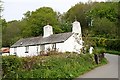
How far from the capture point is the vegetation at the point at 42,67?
15.5 meters

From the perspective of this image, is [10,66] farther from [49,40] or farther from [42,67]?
[49,40]

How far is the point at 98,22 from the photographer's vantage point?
60.2 metres

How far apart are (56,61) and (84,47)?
598 inches

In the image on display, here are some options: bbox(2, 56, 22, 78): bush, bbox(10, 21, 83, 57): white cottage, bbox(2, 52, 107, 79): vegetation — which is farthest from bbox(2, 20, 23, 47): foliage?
bbox(2, 56, 22, 78): bush

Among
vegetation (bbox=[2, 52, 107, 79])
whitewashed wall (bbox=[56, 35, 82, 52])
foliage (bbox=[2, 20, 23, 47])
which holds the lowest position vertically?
vegetation (bbox=[2, 52, 107, 79])

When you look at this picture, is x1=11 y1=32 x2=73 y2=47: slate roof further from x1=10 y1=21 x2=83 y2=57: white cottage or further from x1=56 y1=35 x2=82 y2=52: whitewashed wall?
x1=56 y1=35 x2=82 y2=52: whitewashed wall

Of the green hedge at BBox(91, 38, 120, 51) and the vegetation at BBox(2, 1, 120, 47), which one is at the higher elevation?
the vegetation at BBox(2, 1, 120, 47)

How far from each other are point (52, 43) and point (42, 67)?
21.8 meters

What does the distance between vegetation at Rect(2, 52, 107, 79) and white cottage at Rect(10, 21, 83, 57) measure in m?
14.1

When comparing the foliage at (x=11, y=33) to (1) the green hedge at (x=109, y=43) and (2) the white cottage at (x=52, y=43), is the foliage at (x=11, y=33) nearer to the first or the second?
(2) the white cottage at (x=52, y=43)

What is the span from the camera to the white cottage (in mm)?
37156

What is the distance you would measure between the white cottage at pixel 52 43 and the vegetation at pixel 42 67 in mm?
14097

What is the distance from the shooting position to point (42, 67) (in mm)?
17359

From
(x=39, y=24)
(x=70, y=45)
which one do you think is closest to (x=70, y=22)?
(x=39, y=24)
